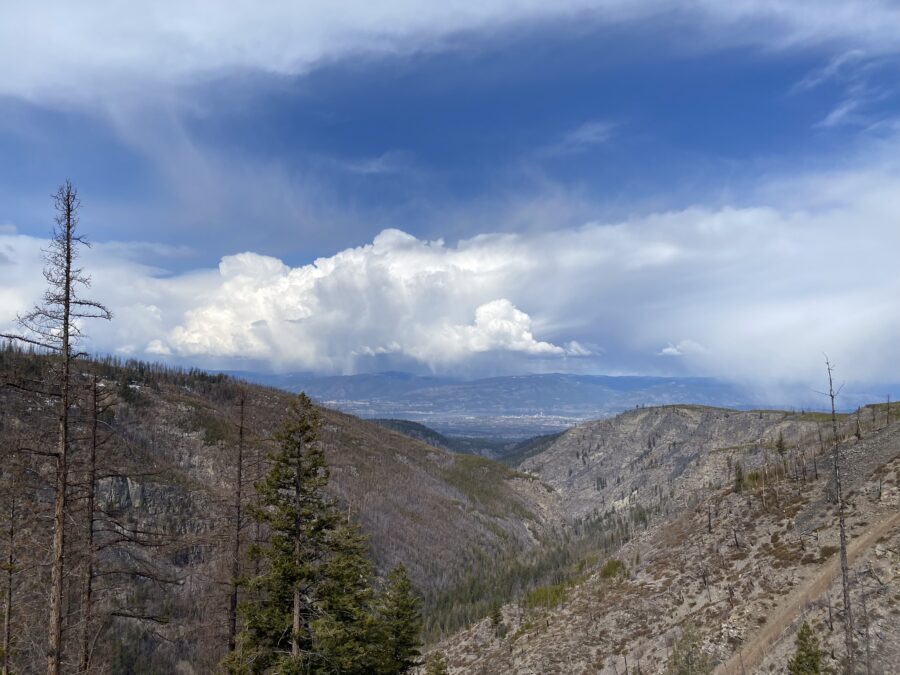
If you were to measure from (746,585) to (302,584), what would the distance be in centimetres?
4837

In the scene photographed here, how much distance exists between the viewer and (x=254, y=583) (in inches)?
827

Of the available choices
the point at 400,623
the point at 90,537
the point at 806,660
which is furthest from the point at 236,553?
the point at 806,660

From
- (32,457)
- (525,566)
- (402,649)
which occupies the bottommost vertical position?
(525,566)

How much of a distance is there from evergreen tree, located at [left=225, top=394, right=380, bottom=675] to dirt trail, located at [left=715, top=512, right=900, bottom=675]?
35.0m

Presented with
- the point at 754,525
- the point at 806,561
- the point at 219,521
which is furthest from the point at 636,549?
the point at 219,521

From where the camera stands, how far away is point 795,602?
44.9 meters

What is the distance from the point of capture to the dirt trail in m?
41.1

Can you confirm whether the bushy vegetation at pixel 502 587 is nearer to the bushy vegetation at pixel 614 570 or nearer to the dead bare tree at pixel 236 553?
the bushy vegetation at pixel 614 570

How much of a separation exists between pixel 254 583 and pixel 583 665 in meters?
47.1

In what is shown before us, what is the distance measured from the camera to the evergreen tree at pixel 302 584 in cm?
2066

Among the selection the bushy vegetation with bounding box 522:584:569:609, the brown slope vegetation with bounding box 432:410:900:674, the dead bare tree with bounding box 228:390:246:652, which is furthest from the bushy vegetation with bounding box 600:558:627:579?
the dead bare tree with bounding box 228:390:246:652

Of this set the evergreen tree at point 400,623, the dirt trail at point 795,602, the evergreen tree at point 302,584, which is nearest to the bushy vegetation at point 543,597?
the dirt trail at point 795,602

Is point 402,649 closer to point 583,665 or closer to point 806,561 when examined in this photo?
point 583,665

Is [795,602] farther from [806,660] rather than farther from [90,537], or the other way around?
[90,537]
